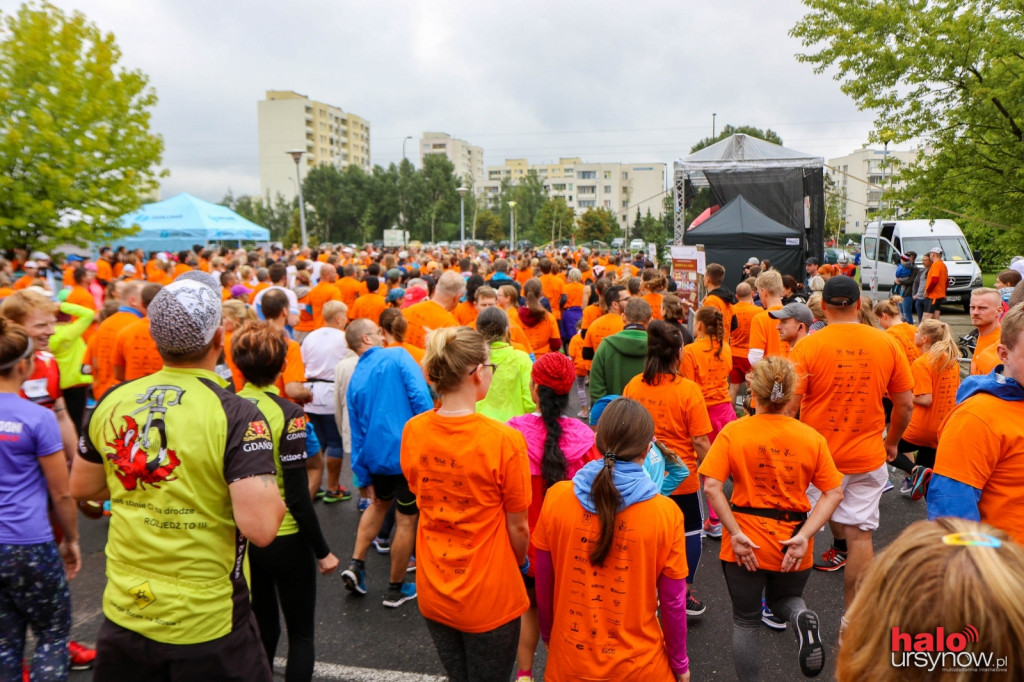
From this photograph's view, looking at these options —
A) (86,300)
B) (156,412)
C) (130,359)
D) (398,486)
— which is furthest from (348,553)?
(86,300)

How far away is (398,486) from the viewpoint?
Answer: 4.29 metres

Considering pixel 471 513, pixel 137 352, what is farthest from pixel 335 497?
pixel 471 513

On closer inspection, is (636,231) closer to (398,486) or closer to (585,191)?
(398,486)

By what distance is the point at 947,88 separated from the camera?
37.7 feet

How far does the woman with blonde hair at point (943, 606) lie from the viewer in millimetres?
996

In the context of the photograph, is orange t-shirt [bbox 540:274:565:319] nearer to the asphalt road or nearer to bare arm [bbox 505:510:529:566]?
the asphalt road

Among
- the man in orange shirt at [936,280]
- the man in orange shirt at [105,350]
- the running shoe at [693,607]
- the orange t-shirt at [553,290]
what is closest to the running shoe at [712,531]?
the running shoe at [693,607]

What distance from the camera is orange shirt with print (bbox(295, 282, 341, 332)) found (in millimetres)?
9008

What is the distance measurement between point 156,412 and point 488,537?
1302mm

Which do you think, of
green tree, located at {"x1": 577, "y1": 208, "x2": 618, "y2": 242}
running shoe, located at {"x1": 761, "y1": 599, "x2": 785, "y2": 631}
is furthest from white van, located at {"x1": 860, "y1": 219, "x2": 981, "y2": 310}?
green tree, located at {"x1": 577, "y1": 208, "x2": 618, "y2": 242}

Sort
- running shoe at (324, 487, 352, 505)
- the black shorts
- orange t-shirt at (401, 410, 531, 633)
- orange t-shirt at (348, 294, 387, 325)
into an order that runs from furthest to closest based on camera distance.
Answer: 1. orange t-shirt at (348, 294, 387, 325)
2. running shoe at (324, 487, 352, 505)
3. the black shorts
4. orange t-shirt at (401, 410, 531, 633)

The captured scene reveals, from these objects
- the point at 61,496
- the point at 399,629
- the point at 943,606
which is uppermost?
the point at 943,606

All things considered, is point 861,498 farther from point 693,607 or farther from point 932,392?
point 932,392

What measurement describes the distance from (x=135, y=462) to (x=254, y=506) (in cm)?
38
